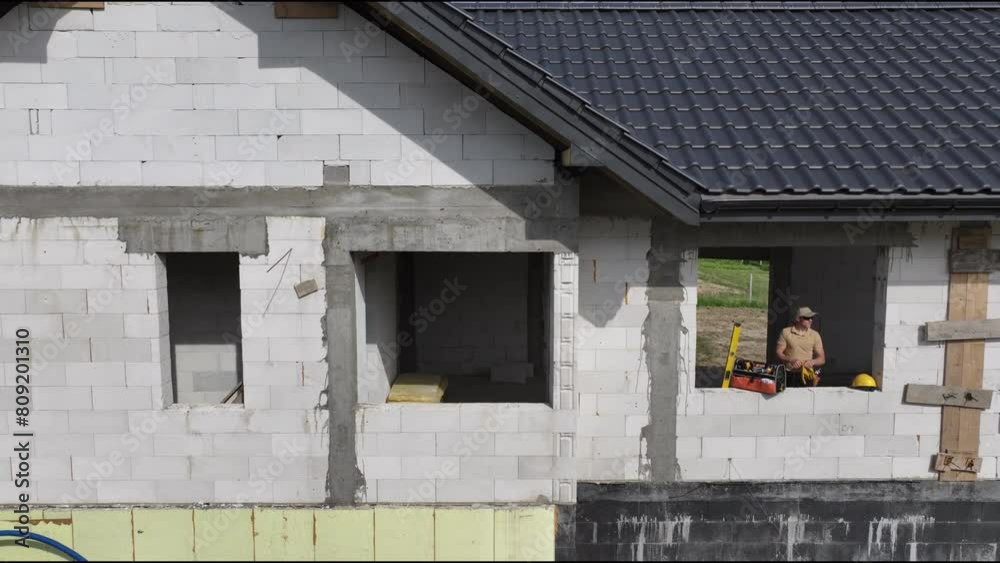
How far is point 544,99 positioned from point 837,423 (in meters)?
3.75

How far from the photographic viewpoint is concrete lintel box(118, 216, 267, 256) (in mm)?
5445

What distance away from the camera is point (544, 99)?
4.82 metres

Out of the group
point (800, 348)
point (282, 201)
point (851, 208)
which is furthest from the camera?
point (800, 348)

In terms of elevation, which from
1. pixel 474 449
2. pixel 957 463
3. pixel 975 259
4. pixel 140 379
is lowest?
pixel 957 463

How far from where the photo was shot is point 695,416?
19.4ft

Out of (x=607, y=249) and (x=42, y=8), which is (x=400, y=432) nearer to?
(x=607, y=249)

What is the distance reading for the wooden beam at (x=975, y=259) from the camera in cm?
575

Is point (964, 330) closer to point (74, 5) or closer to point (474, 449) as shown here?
point (474, 449)

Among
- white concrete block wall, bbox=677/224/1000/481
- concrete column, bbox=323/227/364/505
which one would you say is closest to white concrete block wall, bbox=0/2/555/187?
concrete column, bbox=323/227/364/505

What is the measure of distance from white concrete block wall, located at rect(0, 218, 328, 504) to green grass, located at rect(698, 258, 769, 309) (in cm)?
1450

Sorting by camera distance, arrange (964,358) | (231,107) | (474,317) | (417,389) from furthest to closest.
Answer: (474,317) → (417,389) → (964,358) → (231,107)

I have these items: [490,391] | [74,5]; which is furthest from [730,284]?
[74,5]

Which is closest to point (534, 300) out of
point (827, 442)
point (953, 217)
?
point (827, 442)

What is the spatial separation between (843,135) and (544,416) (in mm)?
3442
